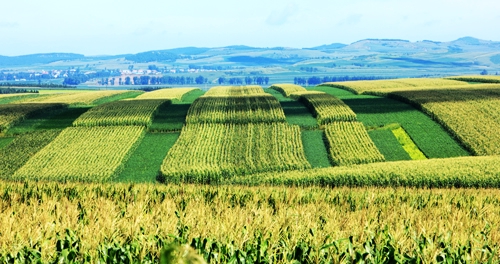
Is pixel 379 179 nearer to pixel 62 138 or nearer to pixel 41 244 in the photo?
pixel 41 244

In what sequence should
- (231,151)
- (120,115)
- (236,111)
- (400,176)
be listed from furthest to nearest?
(236,111) < (120,115) < (231,151) < (400,176)

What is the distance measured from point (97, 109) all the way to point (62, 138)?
18.2m

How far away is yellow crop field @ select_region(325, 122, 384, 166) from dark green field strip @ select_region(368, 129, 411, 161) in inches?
41.4

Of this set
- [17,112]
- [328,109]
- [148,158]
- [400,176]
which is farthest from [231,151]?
[17,112]

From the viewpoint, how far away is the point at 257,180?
3766 cm

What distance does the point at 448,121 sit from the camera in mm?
55531

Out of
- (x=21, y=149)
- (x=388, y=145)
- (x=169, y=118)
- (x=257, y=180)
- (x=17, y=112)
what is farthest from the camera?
(x=17, y=112)

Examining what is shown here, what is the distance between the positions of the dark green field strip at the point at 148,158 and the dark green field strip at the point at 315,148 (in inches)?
570

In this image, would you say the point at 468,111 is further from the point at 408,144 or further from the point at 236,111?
the point at 236,111

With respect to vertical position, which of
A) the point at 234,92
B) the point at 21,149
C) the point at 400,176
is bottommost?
the point at 400,176

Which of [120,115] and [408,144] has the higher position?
[120,115]

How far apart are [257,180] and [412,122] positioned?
28346 millimetres

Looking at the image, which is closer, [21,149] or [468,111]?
[21,149]

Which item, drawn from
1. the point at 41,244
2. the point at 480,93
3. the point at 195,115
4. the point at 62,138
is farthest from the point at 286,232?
the point at 480,93
